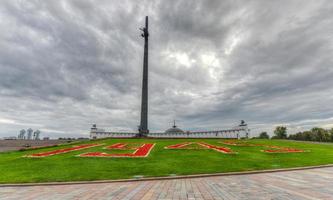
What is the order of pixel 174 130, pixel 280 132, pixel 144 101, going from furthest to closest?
pixel 280 132 < pixel 174 130 < pixel 144 101

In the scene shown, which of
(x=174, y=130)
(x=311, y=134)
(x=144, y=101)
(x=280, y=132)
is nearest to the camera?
(x=144, y=101)

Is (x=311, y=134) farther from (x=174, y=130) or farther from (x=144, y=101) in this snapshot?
(x=144, y=101)

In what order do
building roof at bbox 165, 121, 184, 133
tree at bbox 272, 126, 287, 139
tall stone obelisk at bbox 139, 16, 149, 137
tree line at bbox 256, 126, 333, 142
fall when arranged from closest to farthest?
tall stone obelisk at bbox 139, 16, 149, 137
building roof at bbox 165, 121, 184, 133
tree line at bbox 256, 126, 333, 142
tree at bbox 272, 126, 287, 139

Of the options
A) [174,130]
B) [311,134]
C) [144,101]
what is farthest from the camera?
[311,134]

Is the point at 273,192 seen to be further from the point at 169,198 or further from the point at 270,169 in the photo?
the point at 270,169

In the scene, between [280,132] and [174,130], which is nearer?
[174,130]

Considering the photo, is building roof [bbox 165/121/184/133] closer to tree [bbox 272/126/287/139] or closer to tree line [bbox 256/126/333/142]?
tree line [bbox 256/126/333/142]

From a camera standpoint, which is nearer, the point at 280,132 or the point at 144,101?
the point at 144,101

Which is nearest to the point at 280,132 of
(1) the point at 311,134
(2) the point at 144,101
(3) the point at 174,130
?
(1) the point at 311,134

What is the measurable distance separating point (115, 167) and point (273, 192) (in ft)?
33.5

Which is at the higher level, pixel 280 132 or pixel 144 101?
pixel 144 101

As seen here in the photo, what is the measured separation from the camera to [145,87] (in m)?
62.2

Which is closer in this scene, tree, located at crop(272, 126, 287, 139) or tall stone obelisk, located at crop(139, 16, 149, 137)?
tall stone obelisk, located at crop(139, 16, 149, 137)

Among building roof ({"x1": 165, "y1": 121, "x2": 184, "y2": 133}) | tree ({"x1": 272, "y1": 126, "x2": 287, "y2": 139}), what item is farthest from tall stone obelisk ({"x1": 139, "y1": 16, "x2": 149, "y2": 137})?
tree ({"x1": 272, "y1": 126, "x2": 287, "y2": 139})
